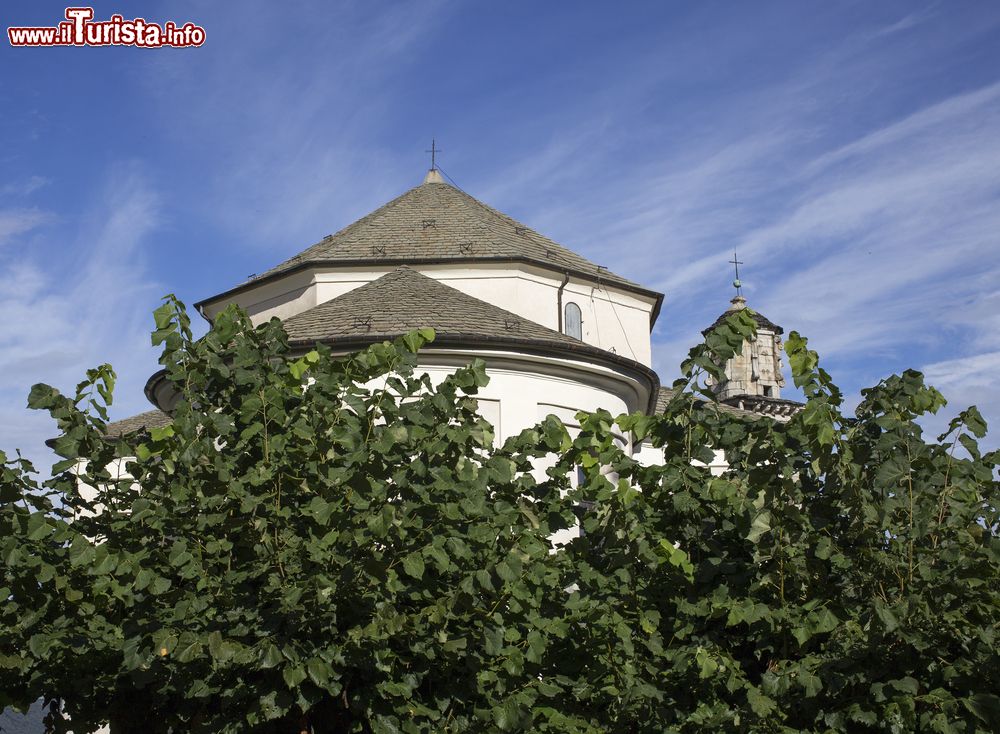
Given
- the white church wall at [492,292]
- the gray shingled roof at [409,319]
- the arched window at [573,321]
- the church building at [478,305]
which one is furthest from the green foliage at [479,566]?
the arched window at [573,321]

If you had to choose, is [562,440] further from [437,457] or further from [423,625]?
[423,625]

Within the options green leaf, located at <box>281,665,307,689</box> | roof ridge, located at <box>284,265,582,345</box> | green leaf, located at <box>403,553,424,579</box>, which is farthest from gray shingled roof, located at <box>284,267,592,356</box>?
green leaf, located at <box>281,665,307,689</box>


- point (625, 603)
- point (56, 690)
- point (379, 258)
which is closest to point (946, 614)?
point (625, 603)

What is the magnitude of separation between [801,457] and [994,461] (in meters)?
1.30

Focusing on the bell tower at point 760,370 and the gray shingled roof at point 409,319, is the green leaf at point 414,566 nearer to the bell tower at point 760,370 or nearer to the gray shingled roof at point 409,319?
the gray shingled roof at point 409,319

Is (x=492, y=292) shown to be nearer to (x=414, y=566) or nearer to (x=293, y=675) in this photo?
(x=414, y=566)

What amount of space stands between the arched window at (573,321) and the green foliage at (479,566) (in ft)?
63.5

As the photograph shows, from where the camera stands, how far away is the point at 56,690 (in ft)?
29.8

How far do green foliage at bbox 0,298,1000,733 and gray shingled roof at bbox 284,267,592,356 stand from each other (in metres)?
10.6

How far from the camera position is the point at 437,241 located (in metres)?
29.0

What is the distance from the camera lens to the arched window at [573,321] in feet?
93.9

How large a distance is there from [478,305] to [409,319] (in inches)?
72.9

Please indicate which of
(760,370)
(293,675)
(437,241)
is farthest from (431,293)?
(760,370)

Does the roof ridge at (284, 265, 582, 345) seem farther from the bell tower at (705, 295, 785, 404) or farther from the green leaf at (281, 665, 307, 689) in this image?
the bell tower at (705, 295, 785, 404)
